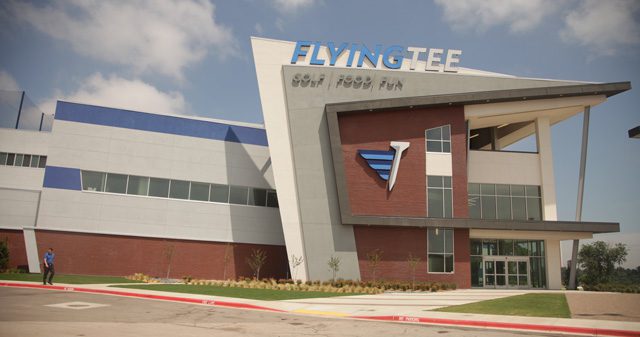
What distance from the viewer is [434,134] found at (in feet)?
119

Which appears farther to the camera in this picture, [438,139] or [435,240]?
[438,139]

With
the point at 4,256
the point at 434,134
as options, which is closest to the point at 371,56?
the point at 434,134

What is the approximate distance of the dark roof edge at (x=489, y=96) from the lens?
115 ft

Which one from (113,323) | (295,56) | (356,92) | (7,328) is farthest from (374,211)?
(7,328)

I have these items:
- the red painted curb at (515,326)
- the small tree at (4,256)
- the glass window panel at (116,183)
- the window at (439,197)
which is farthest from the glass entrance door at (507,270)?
the small tree at (4,256)

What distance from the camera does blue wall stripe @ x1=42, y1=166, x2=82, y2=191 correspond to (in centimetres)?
3572

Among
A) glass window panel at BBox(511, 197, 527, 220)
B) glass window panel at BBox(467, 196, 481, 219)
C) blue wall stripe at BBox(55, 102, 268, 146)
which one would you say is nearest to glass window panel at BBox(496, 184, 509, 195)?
glass window panel at BBox(511, 197, 527, 220)

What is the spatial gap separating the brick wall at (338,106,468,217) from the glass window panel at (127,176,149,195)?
16.2m

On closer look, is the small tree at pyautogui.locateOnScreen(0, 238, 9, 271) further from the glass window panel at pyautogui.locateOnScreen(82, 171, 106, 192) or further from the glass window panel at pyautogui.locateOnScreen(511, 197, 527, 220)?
the glass window panel at pyautogui.locateOnScreen(511, 197, 527, 220)

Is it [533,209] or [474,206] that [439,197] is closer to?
[474,206]

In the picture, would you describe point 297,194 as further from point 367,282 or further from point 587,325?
point 587,325

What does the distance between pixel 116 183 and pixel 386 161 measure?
2098cm

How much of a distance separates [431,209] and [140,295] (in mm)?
21346

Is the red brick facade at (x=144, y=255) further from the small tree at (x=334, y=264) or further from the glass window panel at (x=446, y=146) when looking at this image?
the glass window panel at (x=446, y=146)
